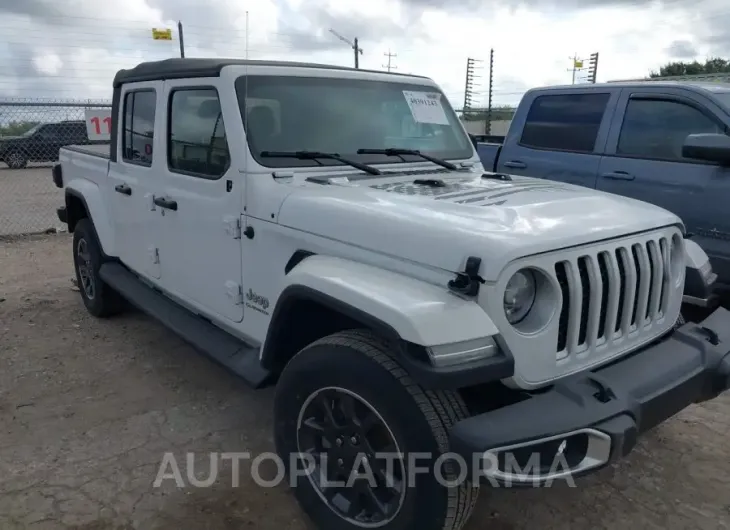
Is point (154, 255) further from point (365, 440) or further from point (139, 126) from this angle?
point (365, 440)

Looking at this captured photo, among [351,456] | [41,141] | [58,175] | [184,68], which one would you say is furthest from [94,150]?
[41,141]

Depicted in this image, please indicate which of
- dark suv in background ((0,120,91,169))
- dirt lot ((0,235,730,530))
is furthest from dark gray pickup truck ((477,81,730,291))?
dark suv in background ((0,120,91,169))

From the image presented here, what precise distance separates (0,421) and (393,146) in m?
2.79

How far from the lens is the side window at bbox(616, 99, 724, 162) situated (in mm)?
4781

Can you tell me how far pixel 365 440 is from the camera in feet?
7.89

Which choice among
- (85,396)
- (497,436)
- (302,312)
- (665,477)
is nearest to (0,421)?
(85,396)

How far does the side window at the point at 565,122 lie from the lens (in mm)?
5355

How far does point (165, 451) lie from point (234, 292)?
3.07ft

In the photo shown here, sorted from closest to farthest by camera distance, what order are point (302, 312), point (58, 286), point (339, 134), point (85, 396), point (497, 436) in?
point (497, 436) → point (302, 312) → point (339, 134) → point (85, 396) → point (58, 286)

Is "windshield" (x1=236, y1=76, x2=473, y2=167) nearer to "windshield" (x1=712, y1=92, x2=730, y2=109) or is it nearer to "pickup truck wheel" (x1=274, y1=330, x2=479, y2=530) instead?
"pickup truck wheel" (x1=274, y1=330, x2=479, y2=530)

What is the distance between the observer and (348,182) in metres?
3.11

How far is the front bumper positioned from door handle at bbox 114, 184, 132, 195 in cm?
310

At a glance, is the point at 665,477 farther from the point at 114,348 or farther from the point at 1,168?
the point at 1,168

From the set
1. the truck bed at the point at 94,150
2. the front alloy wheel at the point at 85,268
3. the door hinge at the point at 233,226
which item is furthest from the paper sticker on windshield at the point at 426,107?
the front alloy wheel at the point at 85,268
